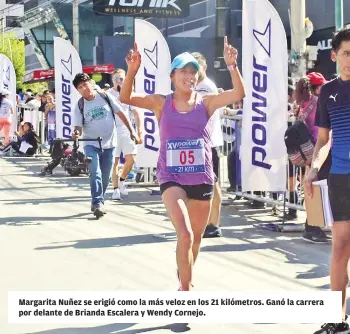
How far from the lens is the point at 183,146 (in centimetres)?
559

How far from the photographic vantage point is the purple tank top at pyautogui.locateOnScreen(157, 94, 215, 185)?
→ 220 inches

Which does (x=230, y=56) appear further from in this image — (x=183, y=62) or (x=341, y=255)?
(x=341, y=255)

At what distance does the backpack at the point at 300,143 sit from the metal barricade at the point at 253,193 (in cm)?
112

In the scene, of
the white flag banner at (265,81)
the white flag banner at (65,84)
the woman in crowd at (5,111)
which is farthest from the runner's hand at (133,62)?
the woman in crowd at (5,111)

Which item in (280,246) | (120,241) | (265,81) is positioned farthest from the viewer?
(265,81)

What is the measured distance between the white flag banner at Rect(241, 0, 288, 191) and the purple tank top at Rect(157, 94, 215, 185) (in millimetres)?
3873

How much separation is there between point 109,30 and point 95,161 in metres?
43.0

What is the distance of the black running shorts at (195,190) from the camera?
5.59 meters

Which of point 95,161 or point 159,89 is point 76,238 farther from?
point 159,89

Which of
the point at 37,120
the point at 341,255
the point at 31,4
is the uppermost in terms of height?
the point at 31,4

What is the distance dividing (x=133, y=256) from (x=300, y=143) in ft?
7.28

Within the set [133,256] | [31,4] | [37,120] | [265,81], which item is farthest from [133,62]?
[31,4]
